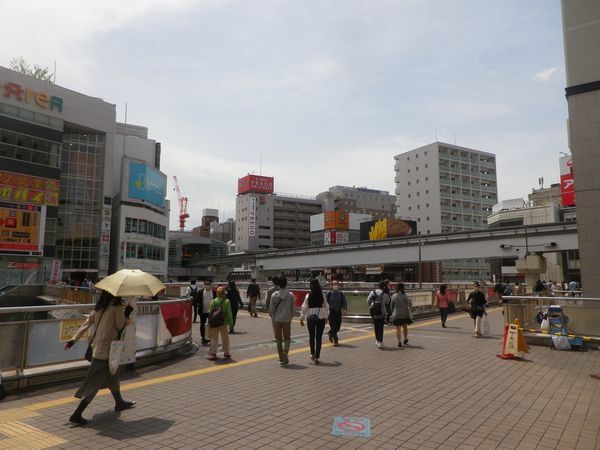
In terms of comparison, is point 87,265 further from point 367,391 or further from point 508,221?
point 508,221

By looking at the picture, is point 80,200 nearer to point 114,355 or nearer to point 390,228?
point 114,355

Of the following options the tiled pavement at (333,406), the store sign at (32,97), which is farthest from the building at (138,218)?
the tiled pavement at (333,406)

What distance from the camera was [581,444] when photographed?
15.7ft

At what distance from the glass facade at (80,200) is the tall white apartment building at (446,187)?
71166 millimetres

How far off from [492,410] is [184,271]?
117 meters

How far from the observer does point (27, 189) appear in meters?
41.8

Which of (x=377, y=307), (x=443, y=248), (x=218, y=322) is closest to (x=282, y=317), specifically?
(x=218, y=322)

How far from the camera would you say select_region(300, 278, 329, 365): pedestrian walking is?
958 cm

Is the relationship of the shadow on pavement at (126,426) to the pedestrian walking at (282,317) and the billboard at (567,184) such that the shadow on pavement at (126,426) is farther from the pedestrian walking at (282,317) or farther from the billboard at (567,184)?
the billboard at (567,184)

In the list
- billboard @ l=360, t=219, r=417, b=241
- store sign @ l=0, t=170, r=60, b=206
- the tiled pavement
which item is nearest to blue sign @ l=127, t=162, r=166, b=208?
store sign @ l=0, t=170, r=60, b=206

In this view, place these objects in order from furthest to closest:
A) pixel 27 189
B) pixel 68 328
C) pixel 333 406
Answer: pixel 27 189
pixel 68 328
pixel 333 406

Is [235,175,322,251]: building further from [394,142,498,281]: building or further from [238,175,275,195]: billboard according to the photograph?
[394,142,498,281]: building

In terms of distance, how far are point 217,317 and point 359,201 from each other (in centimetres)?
13835

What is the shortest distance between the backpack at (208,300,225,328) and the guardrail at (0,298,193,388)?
1072 millimetres
